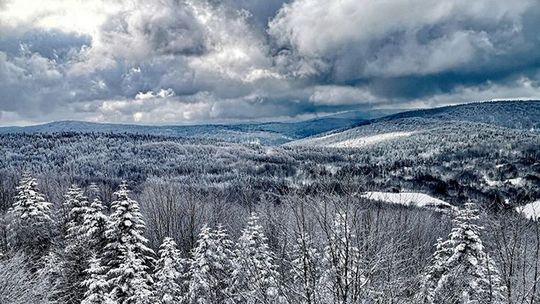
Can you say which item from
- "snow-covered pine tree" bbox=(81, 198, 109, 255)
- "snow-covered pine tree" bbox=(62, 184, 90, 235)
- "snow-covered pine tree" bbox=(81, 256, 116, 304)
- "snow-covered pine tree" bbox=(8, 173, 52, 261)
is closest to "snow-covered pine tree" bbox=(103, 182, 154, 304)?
"snow-covered pine tree" bbox=(81, 256, 116, 304)

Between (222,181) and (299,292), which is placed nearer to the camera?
(299,292)

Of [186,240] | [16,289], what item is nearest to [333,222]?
[16,289]

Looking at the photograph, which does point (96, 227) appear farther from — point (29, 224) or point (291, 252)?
point (291, 252)

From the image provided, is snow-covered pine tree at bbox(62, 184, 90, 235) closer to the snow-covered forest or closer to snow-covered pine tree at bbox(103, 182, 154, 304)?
the snow-covered forest

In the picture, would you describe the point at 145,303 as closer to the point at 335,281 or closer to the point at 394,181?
the point at 335,281

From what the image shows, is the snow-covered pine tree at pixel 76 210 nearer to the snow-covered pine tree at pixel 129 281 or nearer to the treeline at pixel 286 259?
the treeline at pixel 286 259

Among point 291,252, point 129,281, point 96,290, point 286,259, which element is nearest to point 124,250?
point 129,281
